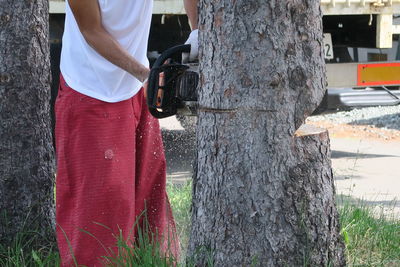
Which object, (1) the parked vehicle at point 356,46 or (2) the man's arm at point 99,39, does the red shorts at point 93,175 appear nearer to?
(2) the man's arm at point 99,39

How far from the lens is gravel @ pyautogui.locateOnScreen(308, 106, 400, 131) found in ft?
36.6

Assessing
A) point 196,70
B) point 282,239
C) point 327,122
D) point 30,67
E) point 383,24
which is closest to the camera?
point 282,239

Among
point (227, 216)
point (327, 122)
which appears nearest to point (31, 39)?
point (227, 216)

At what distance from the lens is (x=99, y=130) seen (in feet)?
11.3

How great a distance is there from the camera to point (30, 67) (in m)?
4.07

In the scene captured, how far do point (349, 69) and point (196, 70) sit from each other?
4.67m

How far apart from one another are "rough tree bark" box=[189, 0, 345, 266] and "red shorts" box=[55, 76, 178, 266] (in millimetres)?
551

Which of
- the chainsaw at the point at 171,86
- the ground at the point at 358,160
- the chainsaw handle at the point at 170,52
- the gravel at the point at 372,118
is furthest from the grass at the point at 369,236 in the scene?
the gravel at the point at 372,118

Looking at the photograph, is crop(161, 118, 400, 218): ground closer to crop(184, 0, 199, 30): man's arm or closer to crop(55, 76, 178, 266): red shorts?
crop(184, 0, 199, 30): man's arm

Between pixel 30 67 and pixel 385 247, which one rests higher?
pixel 30 67

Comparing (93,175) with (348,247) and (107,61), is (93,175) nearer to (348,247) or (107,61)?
(107,61)

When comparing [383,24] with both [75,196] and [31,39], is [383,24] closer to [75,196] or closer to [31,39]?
[31,39]

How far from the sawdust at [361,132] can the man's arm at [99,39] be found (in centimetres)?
722

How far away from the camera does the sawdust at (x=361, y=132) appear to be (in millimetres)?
10367
